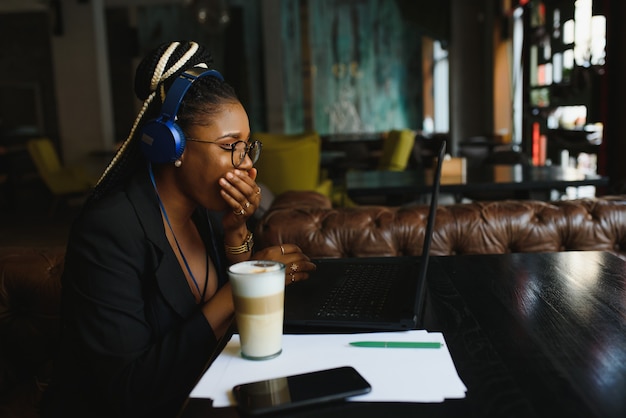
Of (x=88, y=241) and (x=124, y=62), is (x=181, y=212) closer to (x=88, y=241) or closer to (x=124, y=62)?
(x=88, y=241)

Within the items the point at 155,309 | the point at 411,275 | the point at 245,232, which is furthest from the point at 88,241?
the point at 411,275

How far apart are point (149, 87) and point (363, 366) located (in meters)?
0.72

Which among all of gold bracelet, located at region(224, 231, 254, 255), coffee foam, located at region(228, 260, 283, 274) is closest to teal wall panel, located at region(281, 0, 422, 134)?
gold bracelet, located at region(224, 231, 254, 255)

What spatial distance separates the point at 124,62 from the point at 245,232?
44.5 ft

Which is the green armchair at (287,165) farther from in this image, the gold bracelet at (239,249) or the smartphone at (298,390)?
the smartphone at (298,390)

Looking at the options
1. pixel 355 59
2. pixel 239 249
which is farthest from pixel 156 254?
pixel 355 59

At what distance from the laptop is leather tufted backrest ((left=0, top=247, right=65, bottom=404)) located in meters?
0.80

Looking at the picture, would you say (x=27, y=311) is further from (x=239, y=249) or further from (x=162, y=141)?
(x=162, y=141)

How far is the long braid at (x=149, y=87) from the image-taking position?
3.80 ft

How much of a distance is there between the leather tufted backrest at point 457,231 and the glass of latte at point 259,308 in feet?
3.49

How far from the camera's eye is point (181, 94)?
1113mm

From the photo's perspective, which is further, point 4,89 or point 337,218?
point 4,89

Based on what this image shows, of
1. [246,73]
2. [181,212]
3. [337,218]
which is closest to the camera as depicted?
[181,212]

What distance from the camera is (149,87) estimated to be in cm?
117
